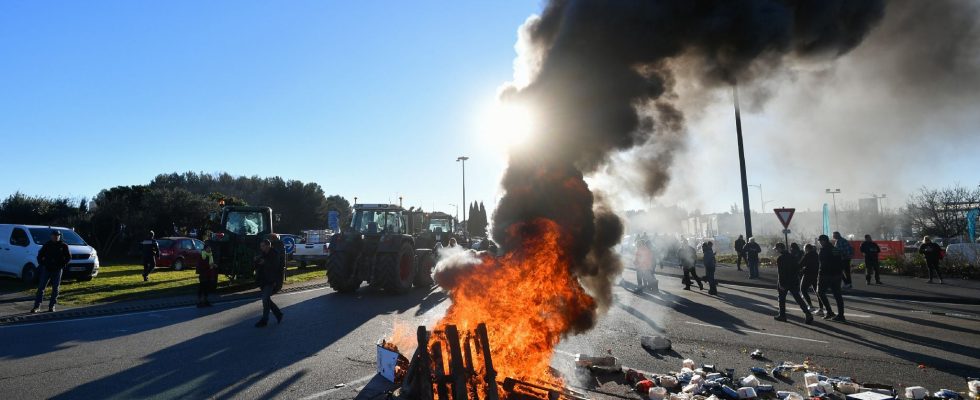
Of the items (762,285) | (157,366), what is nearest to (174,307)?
(157,366)

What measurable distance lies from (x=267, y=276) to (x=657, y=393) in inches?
296

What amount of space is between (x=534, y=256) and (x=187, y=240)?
80.1 ft

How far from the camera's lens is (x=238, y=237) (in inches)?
623

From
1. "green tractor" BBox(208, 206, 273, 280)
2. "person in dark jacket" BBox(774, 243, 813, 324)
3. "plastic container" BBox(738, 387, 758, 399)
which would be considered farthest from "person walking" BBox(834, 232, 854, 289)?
"green tractor" BBox(208, 206, 273, 280)

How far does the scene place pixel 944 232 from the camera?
34875mm

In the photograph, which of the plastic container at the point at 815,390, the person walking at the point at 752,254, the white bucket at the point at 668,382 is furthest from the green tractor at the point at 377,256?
the person walking at the point at 752,254

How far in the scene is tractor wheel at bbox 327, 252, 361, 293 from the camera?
44.9 feet

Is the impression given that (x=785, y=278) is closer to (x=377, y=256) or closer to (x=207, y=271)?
(x=377, y=256)

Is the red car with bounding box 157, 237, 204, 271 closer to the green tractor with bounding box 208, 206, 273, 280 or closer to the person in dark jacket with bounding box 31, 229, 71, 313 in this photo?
the green tractor with bounding box 208, 206, 273, 280

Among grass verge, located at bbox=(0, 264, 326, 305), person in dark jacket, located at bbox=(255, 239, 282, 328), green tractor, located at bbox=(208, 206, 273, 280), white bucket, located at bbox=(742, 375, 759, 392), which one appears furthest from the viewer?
Result: green tractor, located at bbox=(208, 206, 273, 280)

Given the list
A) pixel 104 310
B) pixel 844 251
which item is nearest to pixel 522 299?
pixel 104 310

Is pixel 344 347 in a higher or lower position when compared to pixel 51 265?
lower

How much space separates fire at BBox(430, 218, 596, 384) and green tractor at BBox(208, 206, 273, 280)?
12.4m

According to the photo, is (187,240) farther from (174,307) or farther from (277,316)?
(277,316)
